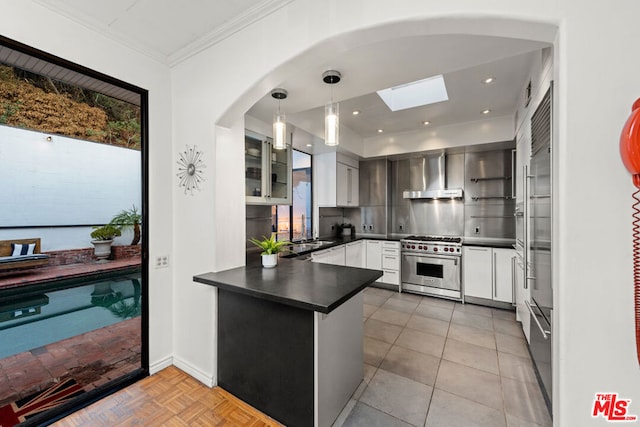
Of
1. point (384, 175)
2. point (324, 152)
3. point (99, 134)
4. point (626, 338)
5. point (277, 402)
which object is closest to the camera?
point (626, 338)

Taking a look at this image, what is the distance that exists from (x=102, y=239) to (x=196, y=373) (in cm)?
441

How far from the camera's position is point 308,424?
1.52 m

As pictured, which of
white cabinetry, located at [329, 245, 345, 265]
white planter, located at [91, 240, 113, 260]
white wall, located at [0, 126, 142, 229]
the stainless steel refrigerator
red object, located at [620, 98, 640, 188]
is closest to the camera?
red object, located at [620, 98, 640, 188]

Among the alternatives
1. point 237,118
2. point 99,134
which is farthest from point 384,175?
point 99,134

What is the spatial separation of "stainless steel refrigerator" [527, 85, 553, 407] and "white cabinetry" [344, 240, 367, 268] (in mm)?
2654

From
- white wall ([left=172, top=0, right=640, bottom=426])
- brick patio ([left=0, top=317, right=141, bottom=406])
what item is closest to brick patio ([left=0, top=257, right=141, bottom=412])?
brick patio ([left=0, top=317, right=141, bottom=406])

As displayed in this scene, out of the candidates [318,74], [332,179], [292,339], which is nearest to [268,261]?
[292,339]

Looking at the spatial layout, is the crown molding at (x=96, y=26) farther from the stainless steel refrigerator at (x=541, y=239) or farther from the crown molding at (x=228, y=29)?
the stainless steel refrigerator at (x=541, y=239)

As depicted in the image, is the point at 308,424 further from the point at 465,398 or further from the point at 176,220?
the point at 176,220

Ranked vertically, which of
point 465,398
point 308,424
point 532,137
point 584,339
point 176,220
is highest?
point 532,137

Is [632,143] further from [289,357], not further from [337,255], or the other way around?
[337,255]

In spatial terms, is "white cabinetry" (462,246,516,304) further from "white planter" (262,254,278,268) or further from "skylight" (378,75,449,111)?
"white planter" (262,254,278,268)

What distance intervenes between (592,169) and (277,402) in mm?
2102

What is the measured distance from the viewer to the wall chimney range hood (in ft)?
15.0
